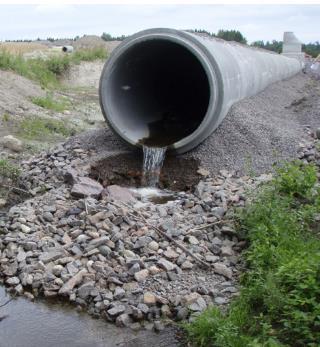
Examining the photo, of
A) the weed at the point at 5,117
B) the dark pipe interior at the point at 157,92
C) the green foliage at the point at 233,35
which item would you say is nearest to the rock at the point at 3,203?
the dark pipe interior at the point at 157,92

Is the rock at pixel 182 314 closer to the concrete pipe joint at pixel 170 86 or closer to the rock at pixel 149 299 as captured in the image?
the rock at pixel 149 299

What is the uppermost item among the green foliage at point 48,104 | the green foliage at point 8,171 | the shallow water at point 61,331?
the green foliage at point 48,104

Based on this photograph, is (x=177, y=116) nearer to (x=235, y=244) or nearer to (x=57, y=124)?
(x=57, y=124)

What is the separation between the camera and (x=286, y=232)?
4496 mm

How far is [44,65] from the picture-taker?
1736 cm

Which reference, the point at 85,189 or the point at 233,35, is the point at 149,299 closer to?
the point at 85,189

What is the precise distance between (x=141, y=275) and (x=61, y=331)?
0.83 m

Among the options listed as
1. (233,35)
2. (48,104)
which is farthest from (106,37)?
(48,104)

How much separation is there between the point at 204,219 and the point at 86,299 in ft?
5.43

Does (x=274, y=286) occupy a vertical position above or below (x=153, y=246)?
above

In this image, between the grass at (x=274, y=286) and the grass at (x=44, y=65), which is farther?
the grass at (x=44, y=65)

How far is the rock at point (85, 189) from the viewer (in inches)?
222

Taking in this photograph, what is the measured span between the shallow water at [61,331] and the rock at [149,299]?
25 cm

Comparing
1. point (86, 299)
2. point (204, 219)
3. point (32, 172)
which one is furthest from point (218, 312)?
point (32, 172)
